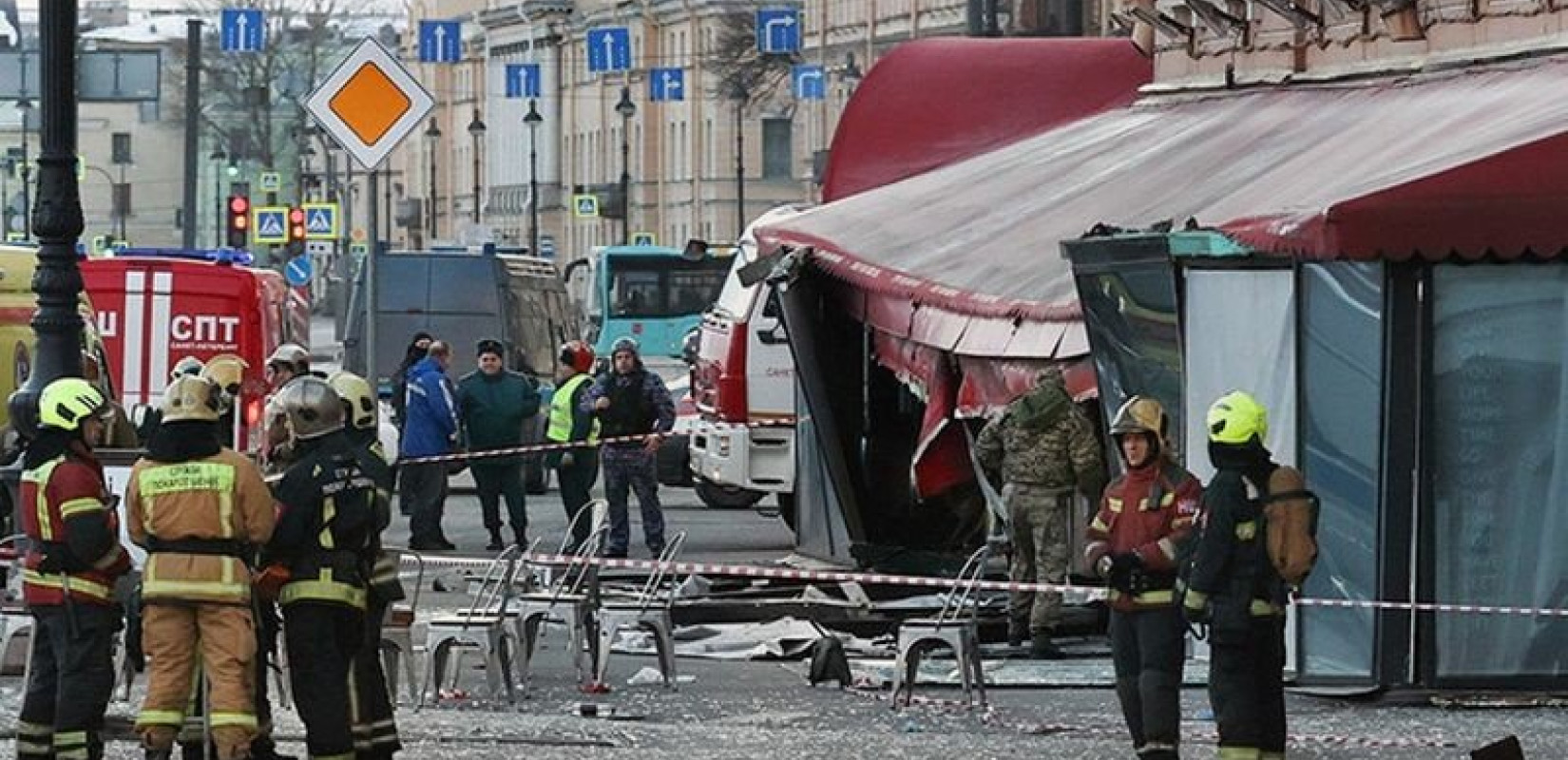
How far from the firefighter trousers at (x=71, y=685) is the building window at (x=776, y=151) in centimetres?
10006

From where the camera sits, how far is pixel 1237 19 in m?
24.8

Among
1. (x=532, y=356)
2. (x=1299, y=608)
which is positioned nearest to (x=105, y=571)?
(x=1299, y=608)

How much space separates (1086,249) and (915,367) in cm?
373

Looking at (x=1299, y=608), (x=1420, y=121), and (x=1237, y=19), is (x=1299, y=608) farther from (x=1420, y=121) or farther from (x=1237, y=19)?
(x=1237, y=19)

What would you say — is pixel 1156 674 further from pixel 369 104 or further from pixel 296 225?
pixel 296 225

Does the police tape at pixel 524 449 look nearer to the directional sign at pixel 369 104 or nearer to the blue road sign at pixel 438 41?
the directional sign at pixel 369 104

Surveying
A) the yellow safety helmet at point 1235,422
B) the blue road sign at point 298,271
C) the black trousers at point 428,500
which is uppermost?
the blue road sign at point 298,271

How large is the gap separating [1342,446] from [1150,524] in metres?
3.11

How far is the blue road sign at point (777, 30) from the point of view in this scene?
7269 cm

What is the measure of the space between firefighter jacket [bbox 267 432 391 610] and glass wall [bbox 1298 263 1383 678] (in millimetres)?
5139

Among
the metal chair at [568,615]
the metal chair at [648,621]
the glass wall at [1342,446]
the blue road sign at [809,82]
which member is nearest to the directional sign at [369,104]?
the metal chair at [568,615]

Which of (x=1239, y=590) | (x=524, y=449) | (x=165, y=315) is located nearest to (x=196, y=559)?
(x=1239, y=590)

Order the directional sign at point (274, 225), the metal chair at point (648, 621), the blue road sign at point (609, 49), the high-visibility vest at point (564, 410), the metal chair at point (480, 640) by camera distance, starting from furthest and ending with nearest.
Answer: the blue road sign at point (609, 49) → the directional sign at point (274, 225) → the high-visibility vest at point (564, 410) → the metal chair at point (648, 621) → the metal chair at point (480, 640)

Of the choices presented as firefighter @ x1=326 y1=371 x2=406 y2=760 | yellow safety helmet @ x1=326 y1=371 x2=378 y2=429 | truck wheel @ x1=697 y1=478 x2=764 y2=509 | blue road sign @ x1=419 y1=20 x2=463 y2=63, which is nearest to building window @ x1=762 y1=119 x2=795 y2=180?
blue road sign @ x1=419 y1=20 x2=463 y2=63
